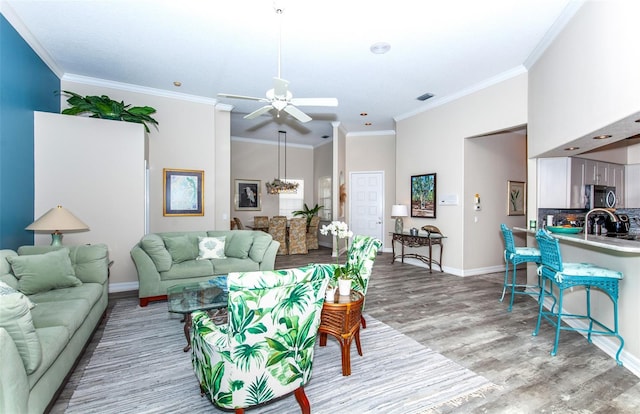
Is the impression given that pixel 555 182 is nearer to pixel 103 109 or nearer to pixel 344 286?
pixel 344 286

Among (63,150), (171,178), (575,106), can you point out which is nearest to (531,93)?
(575,106)

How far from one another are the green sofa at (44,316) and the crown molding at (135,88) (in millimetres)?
2959

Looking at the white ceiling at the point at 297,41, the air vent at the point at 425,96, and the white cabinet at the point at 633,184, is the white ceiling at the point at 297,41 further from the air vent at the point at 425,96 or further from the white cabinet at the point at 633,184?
the white cabinet at the point at 633,184

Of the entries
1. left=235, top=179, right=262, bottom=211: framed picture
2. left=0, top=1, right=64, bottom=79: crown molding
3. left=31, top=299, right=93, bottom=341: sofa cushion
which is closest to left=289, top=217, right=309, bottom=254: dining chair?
left=235, top=179, right=262, bottom=211: framed picture

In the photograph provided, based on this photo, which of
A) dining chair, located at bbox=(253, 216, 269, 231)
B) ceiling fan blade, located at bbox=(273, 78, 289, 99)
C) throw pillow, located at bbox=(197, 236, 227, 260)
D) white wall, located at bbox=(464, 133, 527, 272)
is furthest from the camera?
dining chair, located at bbox=(253, 216, 269, 231)

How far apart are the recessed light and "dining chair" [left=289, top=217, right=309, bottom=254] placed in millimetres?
4911

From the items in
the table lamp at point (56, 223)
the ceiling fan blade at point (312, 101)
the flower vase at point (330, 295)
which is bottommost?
the flower vase at point (330, 295)

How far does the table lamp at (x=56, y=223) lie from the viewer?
3.37 m

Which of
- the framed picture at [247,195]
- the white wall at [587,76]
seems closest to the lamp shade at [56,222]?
the white wall at [587,76]

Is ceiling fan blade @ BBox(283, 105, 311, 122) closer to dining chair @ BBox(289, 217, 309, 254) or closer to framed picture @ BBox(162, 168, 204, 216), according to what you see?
framed picture @ BBox(162, 168, 204, 216)

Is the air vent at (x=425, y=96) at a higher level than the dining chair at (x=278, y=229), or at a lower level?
higher

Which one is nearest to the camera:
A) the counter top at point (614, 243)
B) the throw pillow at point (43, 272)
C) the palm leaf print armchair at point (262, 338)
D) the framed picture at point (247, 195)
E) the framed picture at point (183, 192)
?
the palm leaf print armchair at point (262, 338)

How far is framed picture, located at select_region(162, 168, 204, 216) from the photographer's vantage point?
5539 millimetres

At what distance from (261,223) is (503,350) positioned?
6.81m
